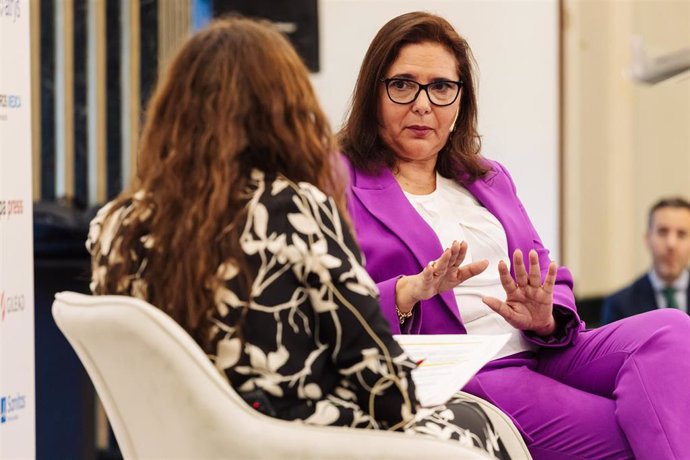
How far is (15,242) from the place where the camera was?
8.81 feet

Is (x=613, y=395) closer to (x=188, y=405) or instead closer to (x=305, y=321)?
(x=305, y=321)

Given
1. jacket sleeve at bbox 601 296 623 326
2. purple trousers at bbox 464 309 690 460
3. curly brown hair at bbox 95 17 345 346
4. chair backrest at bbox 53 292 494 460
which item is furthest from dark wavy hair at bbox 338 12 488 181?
jacket sleeve at bbox 601 296 623 326

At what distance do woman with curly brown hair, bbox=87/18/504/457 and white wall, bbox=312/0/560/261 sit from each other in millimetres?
3204

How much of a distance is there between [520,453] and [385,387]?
0.50 metres

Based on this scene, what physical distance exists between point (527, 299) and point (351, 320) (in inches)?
29.8

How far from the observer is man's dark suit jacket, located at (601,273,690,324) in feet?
16.1

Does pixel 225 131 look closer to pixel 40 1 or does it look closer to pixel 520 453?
pixel 520 453

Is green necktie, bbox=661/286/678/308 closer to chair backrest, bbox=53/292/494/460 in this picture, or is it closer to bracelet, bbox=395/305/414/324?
bracelet, bbox=395/305/414/324

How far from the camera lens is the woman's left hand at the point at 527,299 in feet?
7.06

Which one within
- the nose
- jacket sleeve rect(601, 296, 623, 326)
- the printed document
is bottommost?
jacket sleeve rect(601, 296, 623, 326)

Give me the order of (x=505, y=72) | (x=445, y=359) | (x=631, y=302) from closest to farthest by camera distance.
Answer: (x=445, y=359) → (x=631, y=302) → (x=505, y=72)

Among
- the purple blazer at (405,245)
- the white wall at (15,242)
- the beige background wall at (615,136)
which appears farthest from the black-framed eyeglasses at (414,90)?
the beige background wall at (615,136)

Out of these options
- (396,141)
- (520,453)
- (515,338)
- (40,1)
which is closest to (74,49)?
(40,1)

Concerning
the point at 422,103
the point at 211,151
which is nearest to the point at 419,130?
the point at 422,103
